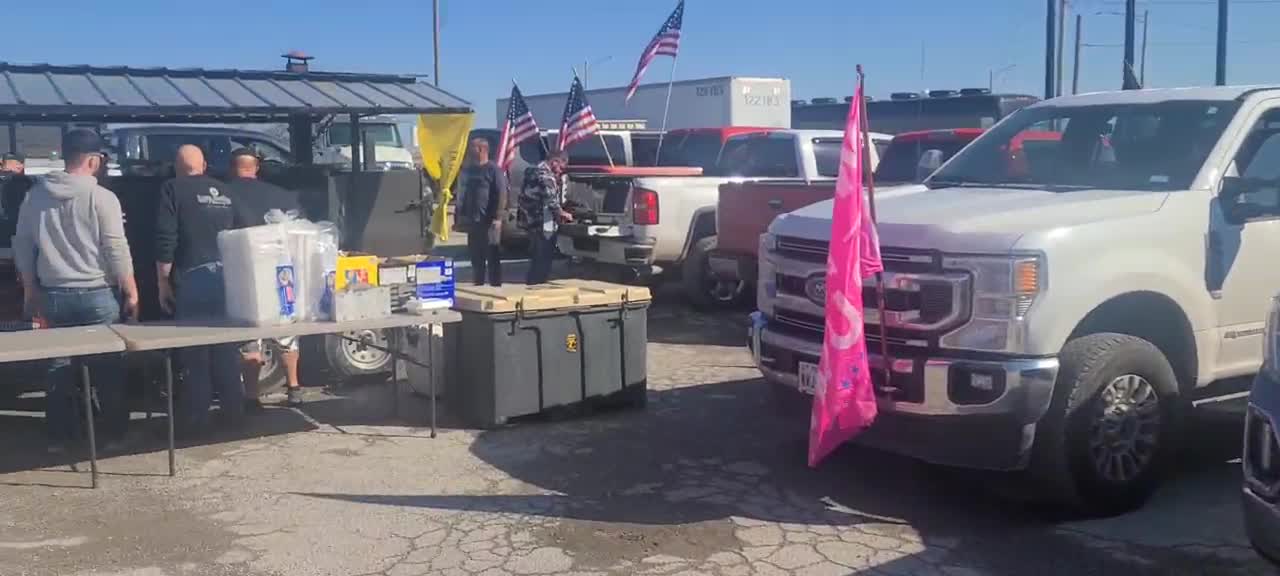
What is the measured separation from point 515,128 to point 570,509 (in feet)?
27.1

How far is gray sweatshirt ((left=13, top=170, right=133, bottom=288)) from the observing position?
6.52 meters

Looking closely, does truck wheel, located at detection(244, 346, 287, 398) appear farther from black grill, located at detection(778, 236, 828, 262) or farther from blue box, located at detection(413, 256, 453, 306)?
black grill, located at detection(778, 236, 828, 262)

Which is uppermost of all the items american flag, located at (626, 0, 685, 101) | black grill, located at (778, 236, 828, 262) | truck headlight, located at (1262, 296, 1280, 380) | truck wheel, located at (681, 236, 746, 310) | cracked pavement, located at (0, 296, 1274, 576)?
american flag, located at (626, 0, 685, 101)

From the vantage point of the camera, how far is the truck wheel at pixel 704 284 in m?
11.8

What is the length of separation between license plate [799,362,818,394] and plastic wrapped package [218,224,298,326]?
279 centimetres

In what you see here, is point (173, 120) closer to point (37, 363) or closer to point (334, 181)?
point (334, 181)

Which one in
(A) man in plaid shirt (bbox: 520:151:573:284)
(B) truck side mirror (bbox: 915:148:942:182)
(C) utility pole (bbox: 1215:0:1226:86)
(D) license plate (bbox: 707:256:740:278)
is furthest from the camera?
(C) utility pole (bbox: 1215:0:1226:86)

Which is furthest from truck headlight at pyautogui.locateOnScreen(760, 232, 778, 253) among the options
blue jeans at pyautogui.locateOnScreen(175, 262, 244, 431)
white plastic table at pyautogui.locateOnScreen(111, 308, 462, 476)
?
blue jeans at pyautogui.locateOnScreen(175, 262, 244, 431)

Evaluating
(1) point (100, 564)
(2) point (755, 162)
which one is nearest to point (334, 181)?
(1) point (100, 564)

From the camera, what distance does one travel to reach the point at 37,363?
7.28m

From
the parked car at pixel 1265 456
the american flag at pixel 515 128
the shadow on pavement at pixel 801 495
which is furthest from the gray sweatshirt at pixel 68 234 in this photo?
the american flag at pixel 515 128

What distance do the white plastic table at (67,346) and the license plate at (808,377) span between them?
3.40 m

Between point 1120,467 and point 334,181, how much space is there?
5668 mm

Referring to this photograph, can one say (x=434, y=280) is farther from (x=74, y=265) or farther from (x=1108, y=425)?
(x=1108, y=425)
